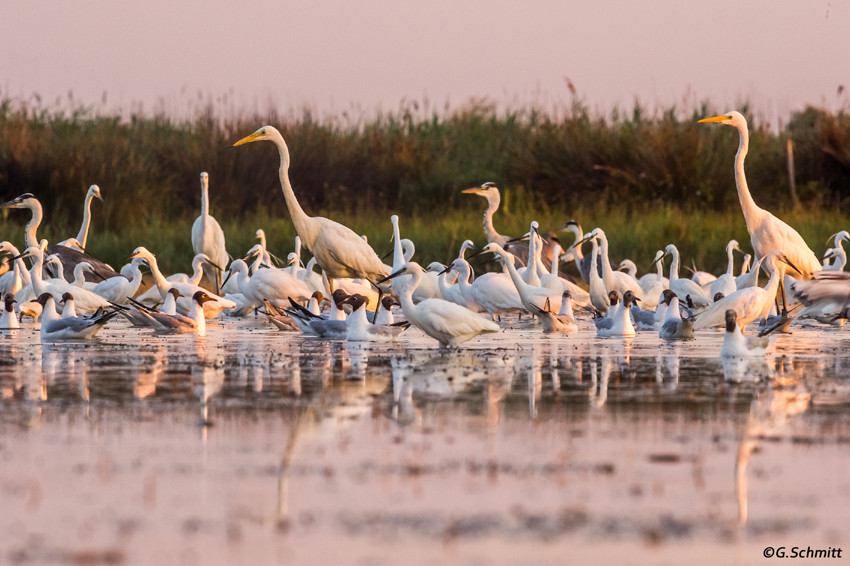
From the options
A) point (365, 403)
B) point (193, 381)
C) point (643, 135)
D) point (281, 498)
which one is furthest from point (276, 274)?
point (643, 135)

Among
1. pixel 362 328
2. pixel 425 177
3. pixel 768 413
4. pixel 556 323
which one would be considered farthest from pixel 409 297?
pixel 425 177

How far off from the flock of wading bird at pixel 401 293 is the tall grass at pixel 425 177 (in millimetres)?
2224

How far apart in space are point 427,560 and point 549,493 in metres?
1.01

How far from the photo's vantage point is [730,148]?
24781mm

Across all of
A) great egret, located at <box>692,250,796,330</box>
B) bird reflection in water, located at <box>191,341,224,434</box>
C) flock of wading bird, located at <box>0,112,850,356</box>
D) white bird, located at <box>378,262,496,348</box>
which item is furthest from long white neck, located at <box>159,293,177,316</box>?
great egret, located at <box>692,250,796,330</box>

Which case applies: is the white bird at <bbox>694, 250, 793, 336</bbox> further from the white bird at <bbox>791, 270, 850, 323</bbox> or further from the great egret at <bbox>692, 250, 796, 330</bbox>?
the white bird at <bbox>791, 270, 850, 323</bbox>

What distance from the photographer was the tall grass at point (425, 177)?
2148 centimetres

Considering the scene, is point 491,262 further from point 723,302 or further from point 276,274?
point 723,302

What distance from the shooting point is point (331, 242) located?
49.9 feet

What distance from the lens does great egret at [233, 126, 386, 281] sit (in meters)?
15.2

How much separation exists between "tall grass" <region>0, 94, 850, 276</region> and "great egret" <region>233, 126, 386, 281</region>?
5425 mm

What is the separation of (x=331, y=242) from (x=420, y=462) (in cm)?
976

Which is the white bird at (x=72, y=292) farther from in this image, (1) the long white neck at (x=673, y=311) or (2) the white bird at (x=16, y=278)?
(1) the long white neck at (x=673, y=311)

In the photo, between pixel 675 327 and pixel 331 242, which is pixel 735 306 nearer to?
pixel 675 327
